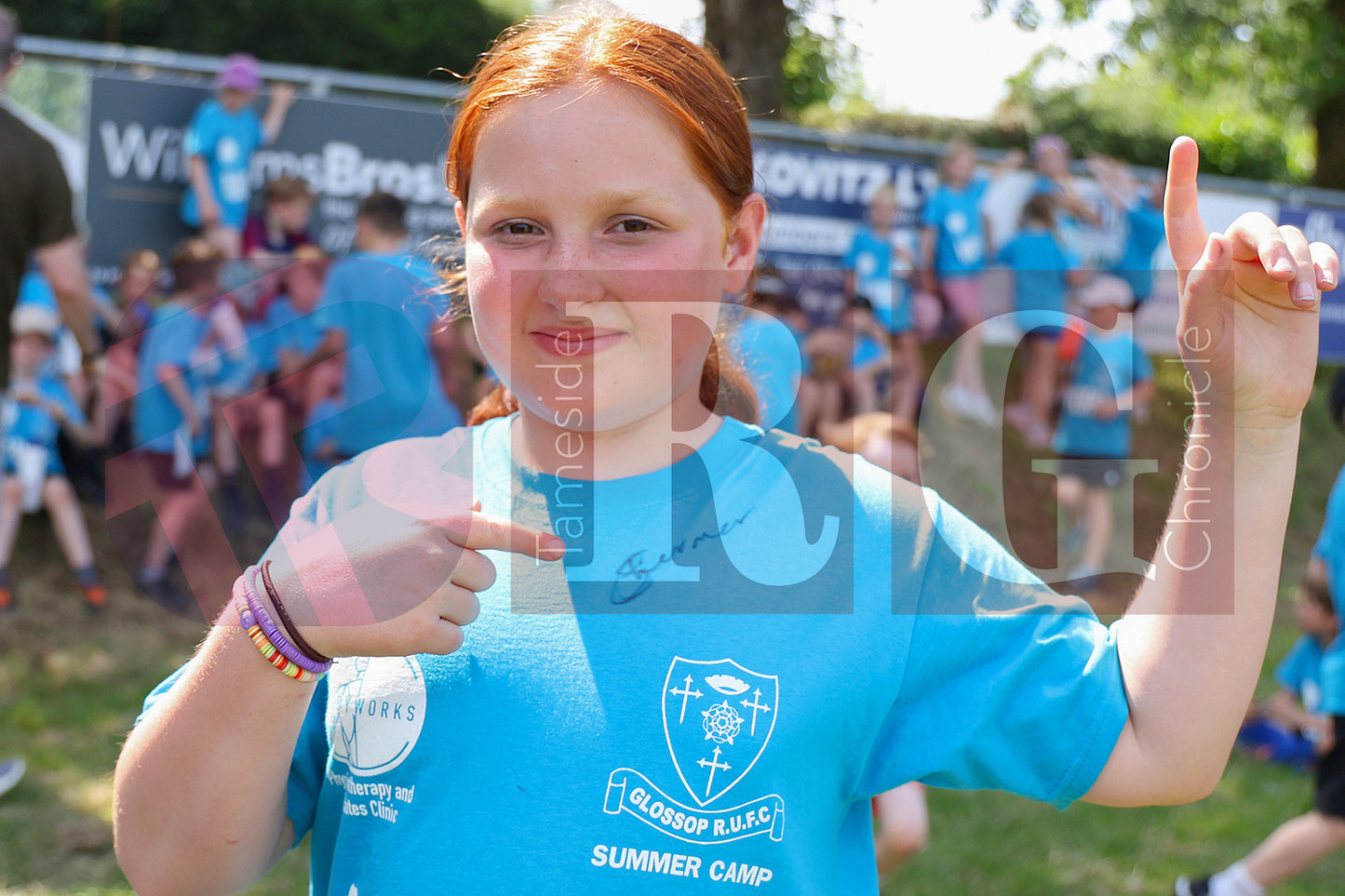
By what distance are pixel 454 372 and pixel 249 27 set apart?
1019 centimetres

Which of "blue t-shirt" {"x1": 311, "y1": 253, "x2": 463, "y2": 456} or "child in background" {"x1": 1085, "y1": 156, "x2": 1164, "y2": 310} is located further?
"child in background" {"x1": 1085, "y1": 156, "x2": 1164, "y2": 310}

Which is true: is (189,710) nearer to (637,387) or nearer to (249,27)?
(637,387)

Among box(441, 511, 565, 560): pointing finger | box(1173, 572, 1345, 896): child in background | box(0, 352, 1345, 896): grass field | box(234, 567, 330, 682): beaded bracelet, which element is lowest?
box(0, 352, 1345, 896): grass field

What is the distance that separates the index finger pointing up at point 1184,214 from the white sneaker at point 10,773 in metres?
4.15

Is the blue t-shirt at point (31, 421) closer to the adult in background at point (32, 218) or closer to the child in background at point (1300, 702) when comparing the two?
the adult in background at point (32, 218)

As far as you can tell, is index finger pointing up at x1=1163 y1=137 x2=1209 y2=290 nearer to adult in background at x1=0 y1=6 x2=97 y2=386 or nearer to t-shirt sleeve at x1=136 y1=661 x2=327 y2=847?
t-shirt sleeve at x1=136 y1=661 x2=327 y2=847

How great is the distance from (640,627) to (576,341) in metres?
0.31

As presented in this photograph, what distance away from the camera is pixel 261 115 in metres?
6.14

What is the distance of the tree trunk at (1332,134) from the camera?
14.2 meters

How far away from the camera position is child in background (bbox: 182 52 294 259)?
5871 millimetres

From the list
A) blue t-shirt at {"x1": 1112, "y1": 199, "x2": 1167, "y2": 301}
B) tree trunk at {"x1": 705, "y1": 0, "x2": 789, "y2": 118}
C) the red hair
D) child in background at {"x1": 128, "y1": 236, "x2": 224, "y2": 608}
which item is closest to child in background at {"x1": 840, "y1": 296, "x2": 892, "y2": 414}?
tree trunk at {"x1": 705, "y1": 0, "x2": 789, "y2": 118}

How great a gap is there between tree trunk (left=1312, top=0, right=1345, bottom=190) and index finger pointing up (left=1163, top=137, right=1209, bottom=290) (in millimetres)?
15413

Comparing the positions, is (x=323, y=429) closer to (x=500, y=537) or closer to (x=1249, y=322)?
(x=500, y=537)

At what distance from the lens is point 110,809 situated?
389cm
